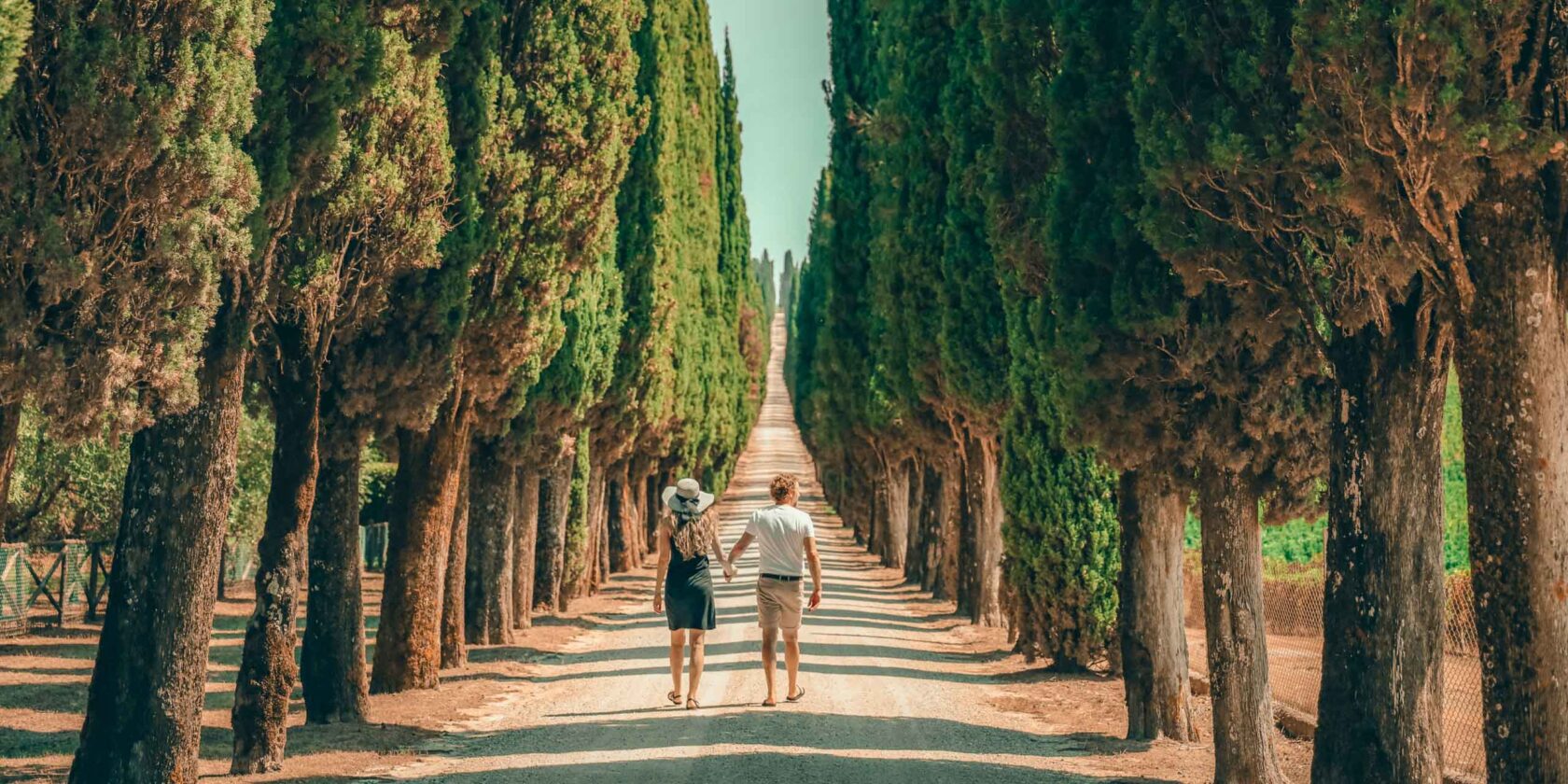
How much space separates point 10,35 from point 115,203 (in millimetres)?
1575

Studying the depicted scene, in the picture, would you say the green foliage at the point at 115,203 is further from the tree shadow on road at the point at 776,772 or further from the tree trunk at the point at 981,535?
the tree trunk at the point at 981,535

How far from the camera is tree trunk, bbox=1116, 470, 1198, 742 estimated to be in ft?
37.9

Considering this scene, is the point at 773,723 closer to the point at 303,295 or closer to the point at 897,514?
the point at 303,295

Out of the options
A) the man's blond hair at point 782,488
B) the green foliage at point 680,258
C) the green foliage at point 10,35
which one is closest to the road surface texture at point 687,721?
the man's blond hair at point 782,488

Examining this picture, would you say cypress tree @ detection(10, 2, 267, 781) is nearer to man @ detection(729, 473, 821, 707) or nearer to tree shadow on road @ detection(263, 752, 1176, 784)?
tree shadow on road @ detection(263, 752, 1176, 784)

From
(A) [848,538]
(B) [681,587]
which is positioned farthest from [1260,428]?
(A) [848,538]

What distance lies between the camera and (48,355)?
657 cm

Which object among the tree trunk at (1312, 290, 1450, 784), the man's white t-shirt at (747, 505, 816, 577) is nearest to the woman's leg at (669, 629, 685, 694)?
the man's white t-shirt at (747, 505, 816, 577)

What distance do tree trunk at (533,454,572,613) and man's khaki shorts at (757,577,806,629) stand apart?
12.8 m

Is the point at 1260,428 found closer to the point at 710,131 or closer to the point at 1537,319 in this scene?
the point at 1537,319

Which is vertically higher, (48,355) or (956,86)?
(956,86)

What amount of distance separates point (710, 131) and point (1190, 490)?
31622mm

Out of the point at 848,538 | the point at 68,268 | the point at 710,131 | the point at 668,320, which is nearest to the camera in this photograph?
the point at 68,268

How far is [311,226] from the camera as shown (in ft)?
32.5
